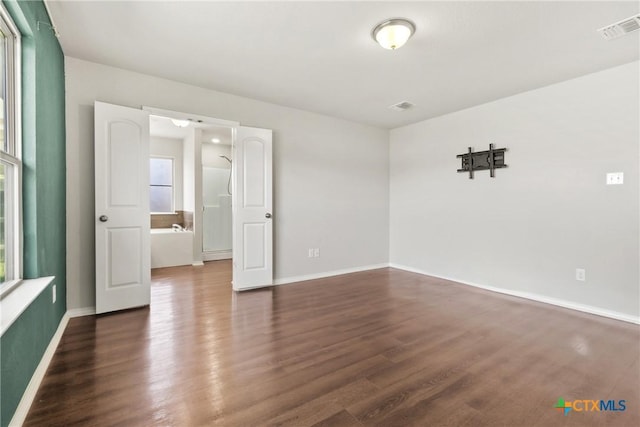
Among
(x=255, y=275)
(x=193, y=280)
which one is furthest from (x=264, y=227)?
(x=193, y=280)

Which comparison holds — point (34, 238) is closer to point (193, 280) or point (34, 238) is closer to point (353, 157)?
point (193, 280)

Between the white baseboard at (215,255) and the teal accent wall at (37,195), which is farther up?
the teal accent wall at (37,195)

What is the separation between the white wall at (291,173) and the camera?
2.93 meters

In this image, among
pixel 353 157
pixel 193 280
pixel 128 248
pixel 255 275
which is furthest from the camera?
pixel 353 157

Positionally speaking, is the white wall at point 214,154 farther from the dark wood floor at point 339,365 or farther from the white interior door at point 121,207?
the dark wood floor at point 339,365

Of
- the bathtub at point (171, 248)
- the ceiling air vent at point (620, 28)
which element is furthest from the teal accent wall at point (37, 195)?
the ceiling air vent at point (620, 28)

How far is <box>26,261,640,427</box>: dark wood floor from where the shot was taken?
156cm

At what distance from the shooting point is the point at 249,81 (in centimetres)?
337

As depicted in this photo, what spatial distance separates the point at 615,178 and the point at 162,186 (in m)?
7.29

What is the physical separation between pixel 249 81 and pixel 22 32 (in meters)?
1.89

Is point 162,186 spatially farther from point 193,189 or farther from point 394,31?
point 394,31

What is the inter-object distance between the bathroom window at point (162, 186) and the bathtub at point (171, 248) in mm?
1247

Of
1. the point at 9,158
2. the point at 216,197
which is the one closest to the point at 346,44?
the point at 9,158

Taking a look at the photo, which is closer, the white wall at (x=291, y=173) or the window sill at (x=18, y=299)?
the window sill at (x=18, y=299)
